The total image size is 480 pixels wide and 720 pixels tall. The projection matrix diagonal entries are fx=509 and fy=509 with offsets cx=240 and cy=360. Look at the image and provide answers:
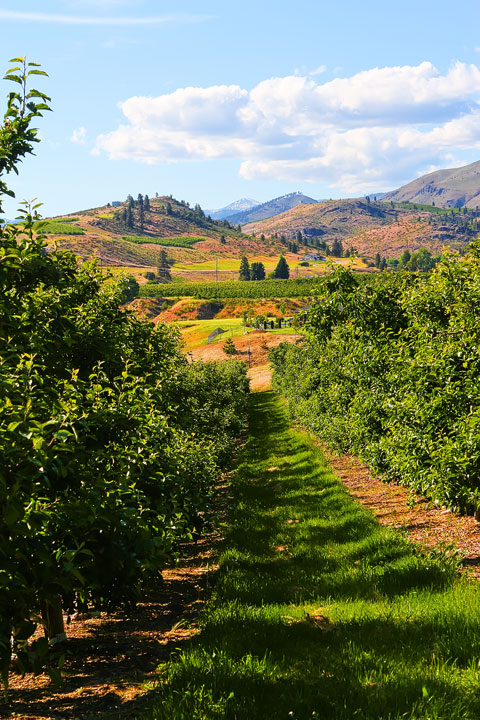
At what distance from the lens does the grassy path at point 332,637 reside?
3955mm

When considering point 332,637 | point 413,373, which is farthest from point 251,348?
point 332,637

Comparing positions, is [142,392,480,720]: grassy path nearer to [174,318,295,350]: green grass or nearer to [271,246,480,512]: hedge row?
[271,246,480,512]: hedge row

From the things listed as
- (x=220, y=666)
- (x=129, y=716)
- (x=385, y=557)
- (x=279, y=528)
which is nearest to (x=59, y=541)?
(x=129, y=716)

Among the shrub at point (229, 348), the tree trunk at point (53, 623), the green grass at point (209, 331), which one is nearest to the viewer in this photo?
the tree trunk at point (53, 623)

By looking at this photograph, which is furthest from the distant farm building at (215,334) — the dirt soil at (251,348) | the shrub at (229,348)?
the shrub at (229,348)

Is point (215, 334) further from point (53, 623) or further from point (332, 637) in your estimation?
point (332, 637)

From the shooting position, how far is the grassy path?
3.96 meters

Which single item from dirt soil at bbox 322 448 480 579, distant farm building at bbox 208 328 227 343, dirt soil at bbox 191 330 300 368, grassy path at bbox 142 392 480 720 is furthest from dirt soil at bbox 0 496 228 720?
distant farm building at bbox 208 328 227 343

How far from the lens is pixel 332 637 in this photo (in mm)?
5180

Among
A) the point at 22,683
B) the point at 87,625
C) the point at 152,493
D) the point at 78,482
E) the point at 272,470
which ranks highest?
the point at 78,482

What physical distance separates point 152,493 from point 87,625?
8.75ft

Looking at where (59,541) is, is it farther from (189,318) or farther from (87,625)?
(189,318)

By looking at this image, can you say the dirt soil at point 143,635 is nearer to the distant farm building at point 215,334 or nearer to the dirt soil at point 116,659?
the dirt soil at point 116,659

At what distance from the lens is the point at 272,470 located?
18516 millimetres
